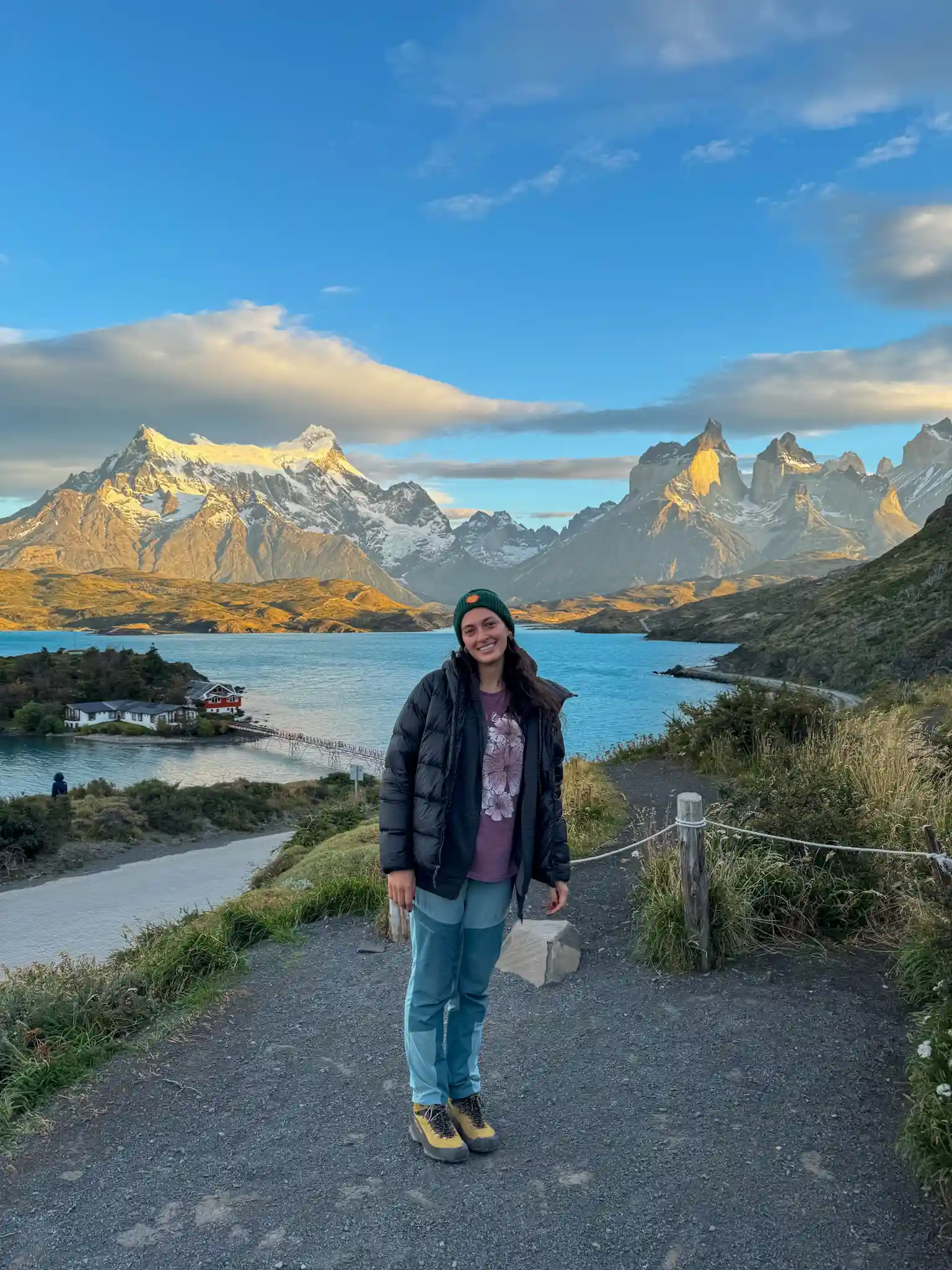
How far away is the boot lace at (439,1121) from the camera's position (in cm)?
381

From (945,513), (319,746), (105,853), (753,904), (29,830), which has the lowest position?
(319,746)

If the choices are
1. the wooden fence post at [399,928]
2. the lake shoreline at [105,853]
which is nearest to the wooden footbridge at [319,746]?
the lake shoreline at [105,853]

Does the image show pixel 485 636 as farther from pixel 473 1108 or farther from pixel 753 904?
pixel 753 904

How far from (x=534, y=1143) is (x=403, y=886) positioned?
1.46 m

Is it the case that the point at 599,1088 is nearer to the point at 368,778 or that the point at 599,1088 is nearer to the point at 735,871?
the point at 735,871

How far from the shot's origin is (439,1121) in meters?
3.83

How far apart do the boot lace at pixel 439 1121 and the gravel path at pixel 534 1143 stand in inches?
5.5

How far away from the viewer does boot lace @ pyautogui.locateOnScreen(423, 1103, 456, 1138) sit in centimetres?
381

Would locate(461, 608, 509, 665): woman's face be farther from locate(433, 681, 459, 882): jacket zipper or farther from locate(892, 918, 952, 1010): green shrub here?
locate(892, 918, 952, 1010): green shrub

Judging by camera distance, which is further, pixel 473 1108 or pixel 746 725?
pixel 746 725

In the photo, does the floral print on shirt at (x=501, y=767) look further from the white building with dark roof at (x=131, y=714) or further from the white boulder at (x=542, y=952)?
the white building with dark roof at (x=131, y=714)

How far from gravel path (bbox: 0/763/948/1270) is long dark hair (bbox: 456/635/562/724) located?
2004mm

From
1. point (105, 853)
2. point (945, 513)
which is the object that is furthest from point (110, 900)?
point (945, 513)

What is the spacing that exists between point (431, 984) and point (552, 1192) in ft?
3.14
